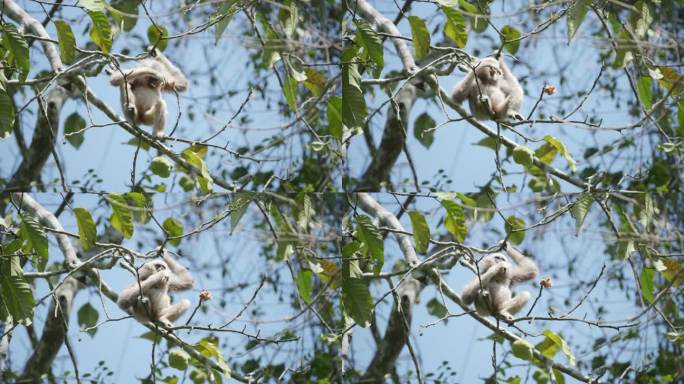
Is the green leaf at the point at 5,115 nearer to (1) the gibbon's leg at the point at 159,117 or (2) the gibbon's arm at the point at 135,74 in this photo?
(2) the gibbon's arm at the point at 135,74

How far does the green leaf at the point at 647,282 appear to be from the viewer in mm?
5625

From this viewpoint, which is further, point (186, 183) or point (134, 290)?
point (186, 183)

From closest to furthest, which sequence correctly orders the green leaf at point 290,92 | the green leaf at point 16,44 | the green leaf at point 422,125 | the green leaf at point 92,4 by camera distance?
the green leaf at point 92,4 → the green leaf at point 16,44 → the green leaf at point 290,92 → the green leaf at point 422,125

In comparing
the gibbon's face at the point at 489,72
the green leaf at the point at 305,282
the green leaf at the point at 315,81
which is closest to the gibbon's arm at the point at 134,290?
the green leaf at the point at 305,282

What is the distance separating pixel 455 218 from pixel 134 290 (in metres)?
1.62

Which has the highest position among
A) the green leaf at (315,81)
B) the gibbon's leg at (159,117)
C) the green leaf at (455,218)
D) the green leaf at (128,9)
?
the green leaf at (128,9)

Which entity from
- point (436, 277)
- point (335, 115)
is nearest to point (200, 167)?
point (335, 115)

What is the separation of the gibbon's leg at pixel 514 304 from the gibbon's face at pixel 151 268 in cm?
168

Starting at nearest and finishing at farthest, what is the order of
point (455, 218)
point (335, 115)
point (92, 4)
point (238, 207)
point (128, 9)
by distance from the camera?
point (92, 4), point (335, 115), point (455, 218), point (238, 207), point (128, 9)

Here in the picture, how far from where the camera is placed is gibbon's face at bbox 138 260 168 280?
17.9 ft

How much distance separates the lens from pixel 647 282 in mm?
5641

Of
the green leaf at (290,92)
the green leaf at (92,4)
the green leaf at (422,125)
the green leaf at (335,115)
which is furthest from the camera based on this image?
the green leaf at (422,125)

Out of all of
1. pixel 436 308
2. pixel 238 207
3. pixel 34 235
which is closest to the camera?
pixel 34 235

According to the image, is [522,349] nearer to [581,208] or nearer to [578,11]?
[581,208]
